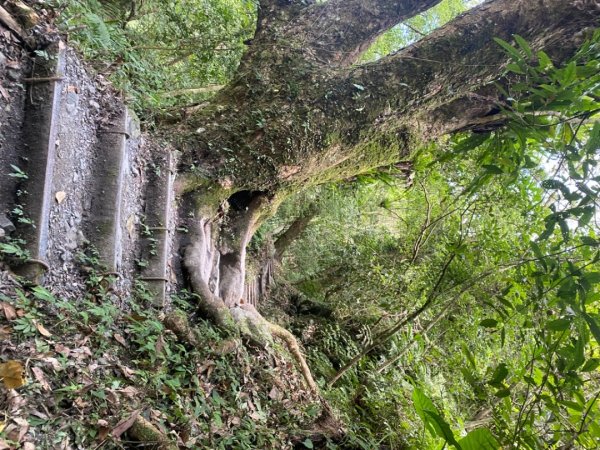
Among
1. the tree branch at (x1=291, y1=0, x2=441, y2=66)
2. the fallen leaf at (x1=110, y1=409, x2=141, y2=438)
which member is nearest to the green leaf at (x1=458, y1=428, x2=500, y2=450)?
the fallen leaf at (x1=110, y1=409, x2=141, y2=438)

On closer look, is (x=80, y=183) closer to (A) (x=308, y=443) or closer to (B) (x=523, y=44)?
(A) (x=308, y=443)

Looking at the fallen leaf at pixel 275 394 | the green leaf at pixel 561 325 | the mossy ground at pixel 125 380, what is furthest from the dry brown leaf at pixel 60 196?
the green leaf at pixel 561 325

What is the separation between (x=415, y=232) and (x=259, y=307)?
109 inches

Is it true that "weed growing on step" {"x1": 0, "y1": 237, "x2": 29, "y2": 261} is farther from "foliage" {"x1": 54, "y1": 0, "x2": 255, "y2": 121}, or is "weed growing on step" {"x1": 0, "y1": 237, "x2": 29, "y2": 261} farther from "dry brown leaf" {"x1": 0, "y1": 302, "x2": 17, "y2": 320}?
"foliage" {"x1": 54, "y1": 0, "x2": 255, "y2": 121}

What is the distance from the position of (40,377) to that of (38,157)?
1192 millimetres

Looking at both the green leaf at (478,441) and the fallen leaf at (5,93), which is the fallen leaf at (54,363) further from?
the green leaf at (478,441)

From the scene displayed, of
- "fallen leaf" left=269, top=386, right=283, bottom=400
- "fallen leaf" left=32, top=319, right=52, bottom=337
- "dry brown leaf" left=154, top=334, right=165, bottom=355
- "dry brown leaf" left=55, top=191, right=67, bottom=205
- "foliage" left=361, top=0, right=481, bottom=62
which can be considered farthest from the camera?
"foliage" left=361, top=0, right=481, bottom=62

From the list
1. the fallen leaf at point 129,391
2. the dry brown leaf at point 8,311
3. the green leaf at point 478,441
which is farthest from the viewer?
the fallen leaf at point 129,391

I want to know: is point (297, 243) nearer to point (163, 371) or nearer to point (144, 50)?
point (144, 50)

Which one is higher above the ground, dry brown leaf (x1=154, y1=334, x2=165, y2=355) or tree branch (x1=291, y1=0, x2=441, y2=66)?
tree branch (x1=291, y1=0, x2=441, y2=66)

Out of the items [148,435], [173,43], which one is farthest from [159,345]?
[173,43]

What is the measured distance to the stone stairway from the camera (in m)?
2.37

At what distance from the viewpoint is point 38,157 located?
8.02 ft

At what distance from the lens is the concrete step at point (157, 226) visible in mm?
3188
